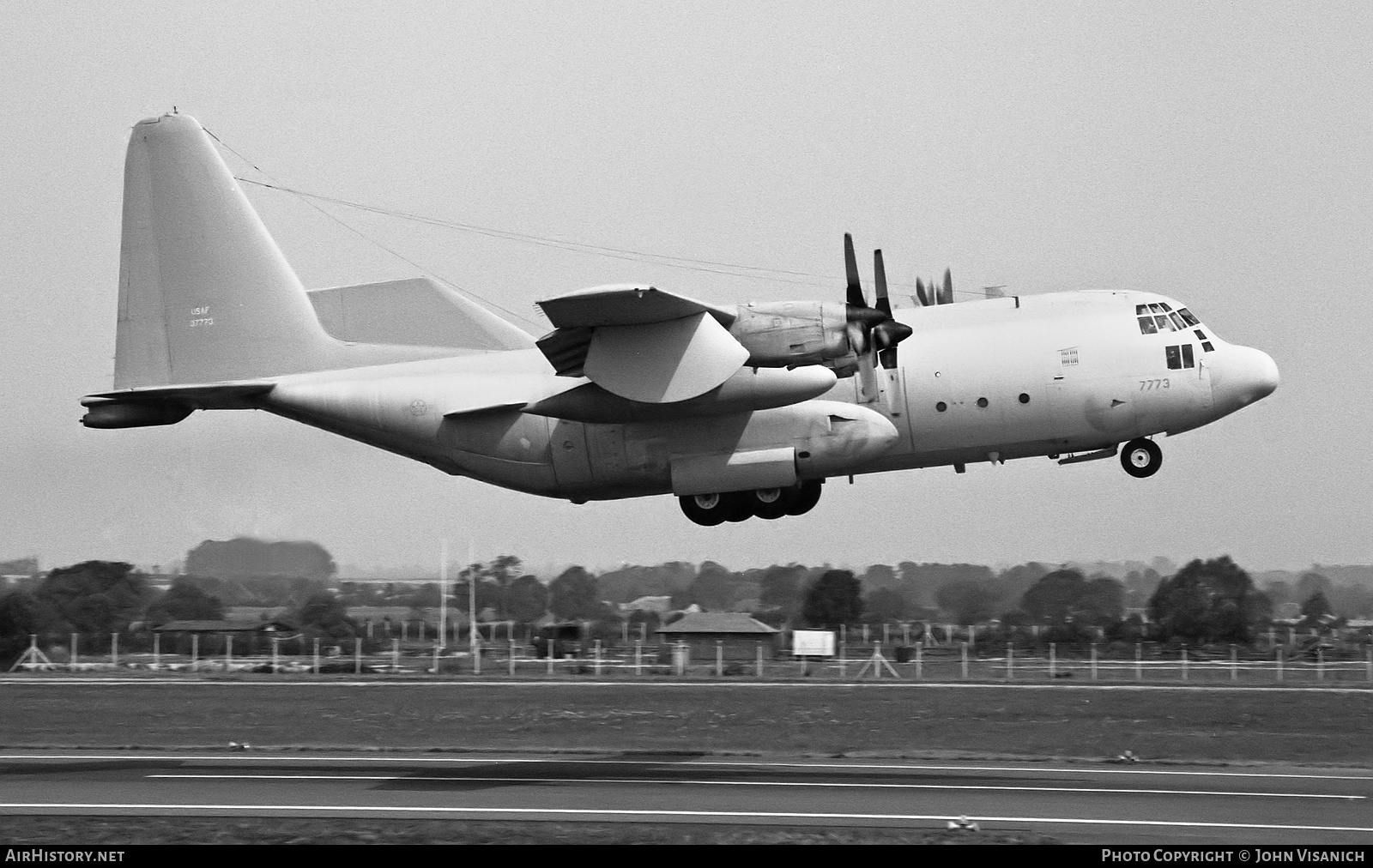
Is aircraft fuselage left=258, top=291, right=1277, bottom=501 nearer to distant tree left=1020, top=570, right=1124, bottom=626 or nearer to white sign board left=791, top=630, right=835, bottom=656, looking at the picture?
white sign board left=791, top=630, right=835, bottom=656

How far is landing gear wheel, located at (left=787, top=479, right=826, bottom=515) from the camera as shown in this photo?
2441 cm

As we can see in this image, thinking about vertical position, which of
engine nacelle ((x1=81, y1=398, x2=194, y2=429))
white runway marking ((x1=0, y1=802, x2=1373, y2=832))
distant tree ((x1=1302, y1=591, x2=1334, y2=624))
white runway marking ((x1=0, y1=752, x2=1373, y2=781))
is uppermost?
engine nacelle ((x1=81, y1=398, x2=194, y2=429))

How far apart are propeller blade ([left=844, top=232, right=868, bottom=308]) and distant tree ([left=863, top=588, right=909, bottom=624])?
88.4ft

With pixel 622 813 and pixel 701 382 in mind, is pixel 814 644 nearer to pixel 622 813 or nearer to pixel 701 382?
pixel 701 382

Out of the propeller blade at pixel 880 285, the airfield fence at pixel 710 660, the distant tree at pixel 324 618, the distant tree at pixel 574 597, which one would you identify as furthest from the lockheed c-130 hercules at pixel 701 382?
the distant tree at pixel 574 597

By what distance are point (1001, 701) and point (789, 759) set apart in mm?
8025

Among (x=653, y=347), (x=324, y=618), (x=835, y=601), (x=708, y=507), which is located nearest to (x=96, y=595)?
(x=324, y=618)

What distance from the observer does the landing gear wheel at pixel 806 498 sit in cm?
2441

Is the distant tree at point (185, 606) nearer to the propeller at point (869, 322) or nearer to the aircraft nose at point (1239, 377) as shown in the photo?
the propeller at point (869, 322)

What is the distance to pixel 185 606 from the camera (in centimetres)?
4016

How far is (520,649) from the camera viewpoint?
140 ft

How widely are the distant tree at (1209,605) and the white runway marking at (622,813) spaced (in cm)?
2915

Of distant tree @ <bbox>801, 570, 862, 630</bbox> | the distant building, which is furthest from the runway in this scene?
distant tree @ <bbox>801, 570, 862, 630</bbox>

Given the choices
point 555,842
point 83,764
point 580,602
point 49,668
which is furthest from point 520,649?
point 555,842
